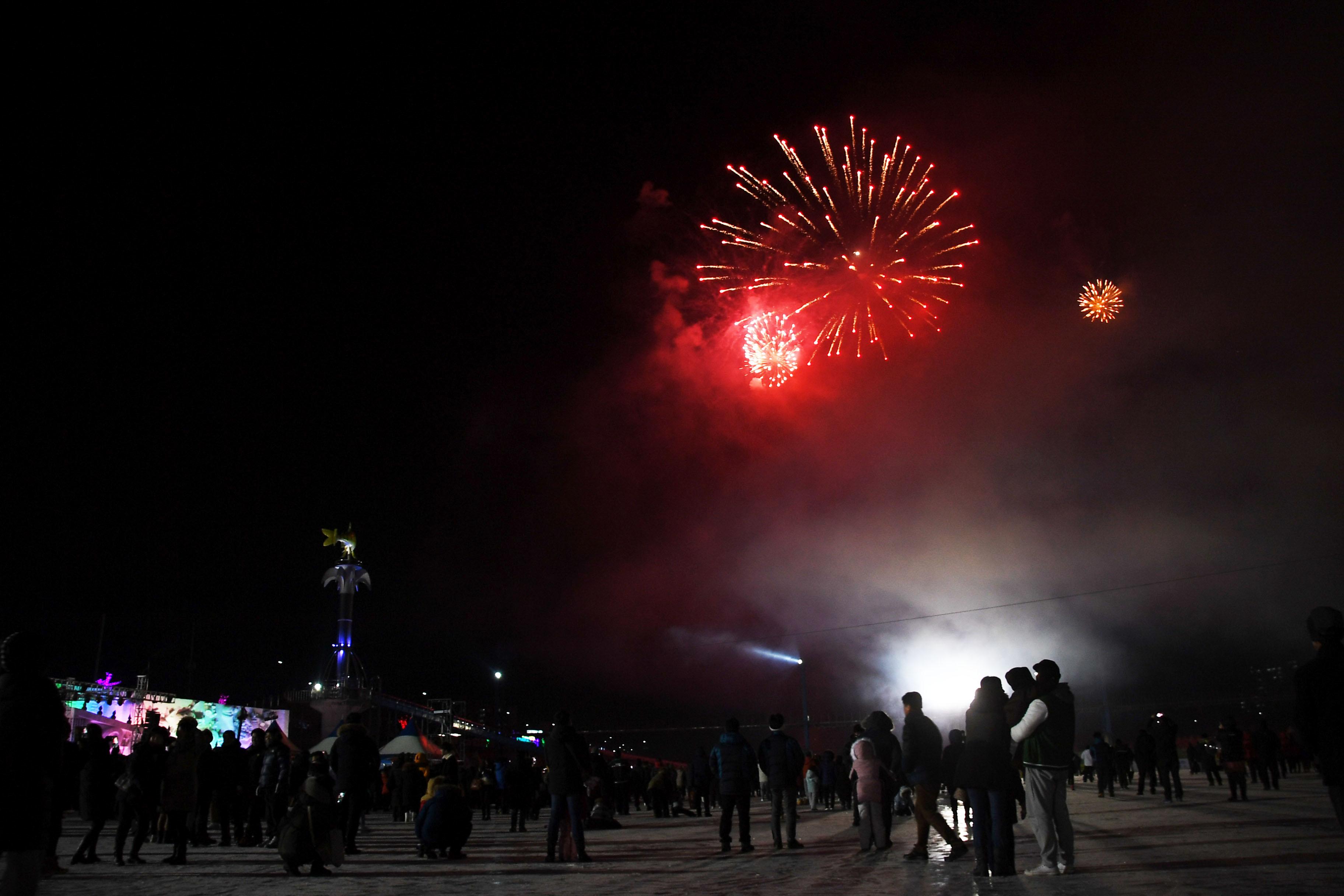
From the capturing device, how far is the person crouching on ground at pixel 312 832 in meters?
8.41

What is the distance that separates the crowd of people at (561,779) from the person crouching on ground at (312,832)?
0.01 metres

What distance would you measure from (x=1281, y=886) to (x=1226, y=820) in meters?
6.59

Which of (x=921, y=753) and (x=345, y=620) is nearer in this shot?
(x=921, y=753)

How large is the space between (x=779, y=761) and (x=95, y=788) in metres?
7.76

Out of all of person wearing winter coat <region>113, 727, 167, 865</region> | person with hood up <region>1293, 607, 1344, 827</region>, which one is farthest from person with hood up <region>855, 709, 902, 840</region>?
person wearing winter coat <region>113, 727, 167, 865</region>

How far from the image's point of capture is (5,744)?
13.0ft

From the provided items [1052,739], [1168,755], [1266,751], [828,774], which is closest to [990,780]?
[1052,739]

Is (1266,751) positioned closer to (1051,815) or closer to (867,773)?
(867,773)

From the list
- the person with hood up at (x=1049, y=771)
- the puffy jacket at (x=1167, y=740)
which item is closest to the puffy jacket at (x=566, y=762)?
the person with hood up at (x=1049, y=771)

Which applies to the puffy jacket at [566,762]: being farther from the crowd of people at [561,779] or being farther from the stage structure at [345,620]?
the stage structure at [345,620]

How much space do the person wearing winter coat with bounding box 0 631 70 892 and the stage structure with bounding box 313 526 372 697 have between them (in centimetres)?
6985

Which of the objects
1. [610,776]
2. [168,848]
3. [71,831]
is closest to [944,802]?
[610,776]

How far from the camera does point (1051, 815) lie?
7145 millimetres

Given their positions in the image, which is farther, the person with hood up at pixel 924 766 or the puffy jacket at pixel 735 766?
the puffy jacket at pixel 735 766
